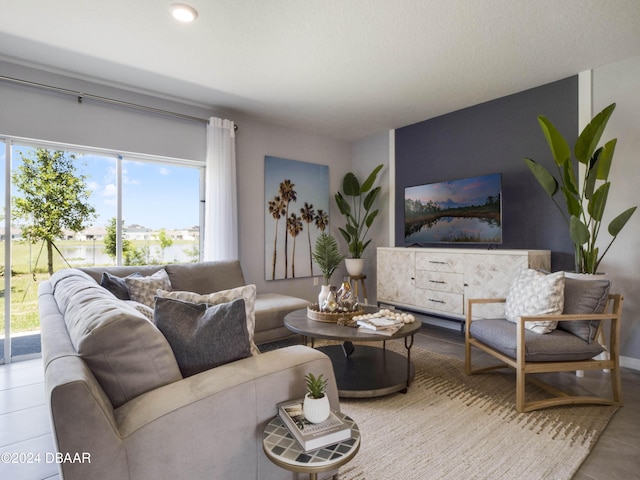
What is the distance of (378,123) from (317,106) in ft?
3.22

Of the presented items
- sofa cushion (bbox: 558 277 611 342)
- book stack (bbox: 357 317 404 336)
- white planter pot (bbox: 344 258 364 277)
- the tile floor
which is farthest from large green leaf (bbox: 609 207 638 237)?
white planter pot (bbox: 344 258 364 277)

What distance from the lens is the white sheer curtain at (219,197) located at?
375 centimetres

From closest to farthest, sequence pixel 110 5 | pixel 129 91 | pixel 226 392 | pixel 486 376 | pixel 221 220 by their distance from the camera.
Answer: pixel 226 392 < pixel 110 5 < pixel 486 376 < pixel 129 91 < pixel 221 220

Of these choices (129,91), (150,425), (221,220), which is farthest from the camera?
(221,220)

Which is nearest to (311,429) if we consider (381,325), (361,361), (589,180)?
(381,325)

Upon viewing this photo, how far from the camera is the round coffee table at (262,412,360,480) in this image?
977 mm

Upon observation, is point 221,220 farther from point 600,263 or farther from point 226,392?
point 600,263

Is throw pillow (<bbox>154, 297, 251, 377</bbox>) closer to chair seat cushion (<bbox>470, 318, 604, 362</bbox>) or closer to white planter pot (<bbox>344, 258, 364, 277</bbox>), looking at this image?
chair seat cushion (<bbox>470, 318, 604, 362</bbox>)

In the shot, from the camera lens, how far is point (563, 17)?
7.44 ft

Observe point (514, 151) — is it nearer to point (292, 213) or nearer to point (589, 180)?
point (589, 180)

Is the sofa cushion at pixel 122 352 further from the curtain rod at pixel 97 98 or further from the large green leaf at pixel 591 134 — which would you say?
the large green leaf at pixel 591 134

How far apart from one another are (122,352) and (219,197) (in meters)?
2.88

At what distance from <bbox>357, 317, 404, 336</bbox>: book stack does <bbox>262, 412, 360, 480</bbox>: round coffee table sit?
1055mm

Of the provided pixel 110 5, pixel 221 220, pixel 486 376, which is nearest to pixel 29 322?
pixel 221 220
